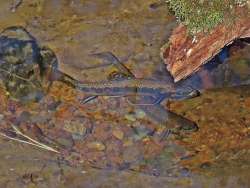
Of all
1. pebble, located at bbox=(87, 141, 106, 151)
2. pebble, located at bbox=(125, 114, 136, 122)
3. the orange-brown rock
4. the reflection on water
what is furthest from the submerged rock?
the orange-brown rock

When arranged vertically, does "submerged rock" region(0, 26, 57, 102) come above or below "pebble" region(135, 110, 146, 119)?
above

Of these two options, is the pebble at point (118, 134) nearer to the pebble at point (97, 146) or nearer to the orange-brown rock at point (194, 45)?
the pebble at point (97, 146)

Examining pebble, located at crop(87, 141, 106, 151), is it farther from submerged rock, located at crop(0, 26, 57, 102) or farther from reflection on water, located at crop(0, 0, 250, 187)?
submerged rock, located at crop(0, 26, 57, 102)

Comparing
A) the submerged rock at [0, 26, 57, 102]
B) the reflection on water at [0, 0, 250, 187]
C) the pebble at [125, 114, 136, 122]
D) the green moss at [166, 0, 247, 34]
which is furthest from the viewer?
the submerged rock at [0, 26, 57, 102]

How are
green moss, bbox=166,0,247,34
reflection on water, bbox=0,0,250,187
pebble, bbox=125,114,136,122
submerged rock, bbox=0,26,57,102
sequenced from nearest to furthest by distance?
reflection on water, bbox=0,0,250,187
green moss, bbox=166,0,247,34
pebble, bbox=125,114,136,122
submerged rock, bbox=0,26,57,102

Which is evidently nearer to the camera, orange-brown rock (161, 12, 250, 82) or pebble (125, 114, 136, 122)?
orange-brown rock (161, 12, 250, 82)

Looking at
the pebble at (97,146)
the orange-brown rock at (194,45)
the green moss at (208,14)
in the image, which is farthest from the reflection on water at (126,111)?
the green moss at (208,14)

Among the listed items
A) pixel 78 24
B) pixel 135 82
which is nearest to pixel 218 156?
pixel 135 82

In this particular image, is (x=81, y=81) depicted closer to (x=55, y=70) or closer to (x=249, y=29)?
(x=55, y=70)
